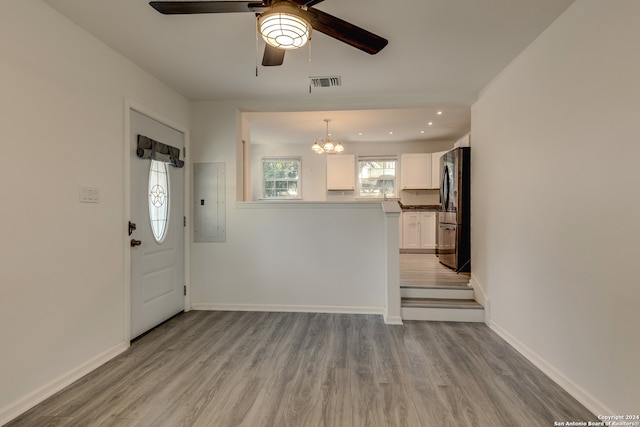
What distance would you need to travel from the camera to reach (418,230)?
6273mm

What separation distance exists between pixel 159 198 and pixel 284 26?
234cm

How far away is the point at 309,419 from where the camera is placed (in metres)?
1.67

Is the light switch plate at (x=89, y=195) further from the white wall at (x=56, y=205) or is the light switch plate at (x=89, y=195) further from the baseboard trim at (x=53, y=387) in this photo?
the baseboard trim at (x=53, y=387)

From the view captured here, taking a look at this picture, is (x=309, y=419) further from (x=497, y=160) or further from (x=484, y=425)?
(x=497, y=160)

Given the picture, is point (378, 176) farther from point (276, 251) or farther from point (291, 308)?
point (291, 308)

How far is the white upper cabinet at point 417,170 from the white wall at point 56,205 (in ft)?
17.4

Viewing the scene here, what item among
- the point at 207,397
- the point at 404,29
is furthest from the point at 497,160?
the point at 207,397

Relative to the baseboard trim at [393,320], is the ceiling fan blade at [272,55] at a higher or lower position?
higher

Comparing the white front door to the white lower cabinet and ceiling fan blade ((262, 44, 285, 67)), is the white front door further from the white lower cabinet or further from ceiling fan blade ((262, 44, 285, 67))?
the white lower cabinet

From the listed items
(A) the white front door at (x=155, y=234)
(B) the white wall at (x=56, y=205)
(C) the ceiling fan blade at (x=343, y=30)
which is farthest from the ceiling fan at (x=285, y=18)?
(A) the white front door at (x=155, y=234)

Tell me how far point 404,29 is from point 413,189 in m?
4.68

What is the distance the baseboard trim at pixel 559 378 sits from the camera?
67.4 inches

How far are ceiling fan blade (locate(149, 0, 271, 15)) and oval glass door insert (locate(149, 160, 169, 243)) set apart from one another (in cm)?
170

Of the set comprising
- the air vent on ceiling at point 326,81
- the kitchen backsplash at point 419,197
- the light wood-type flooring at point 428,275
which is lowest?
the light wood-type flooring at point 428,275
